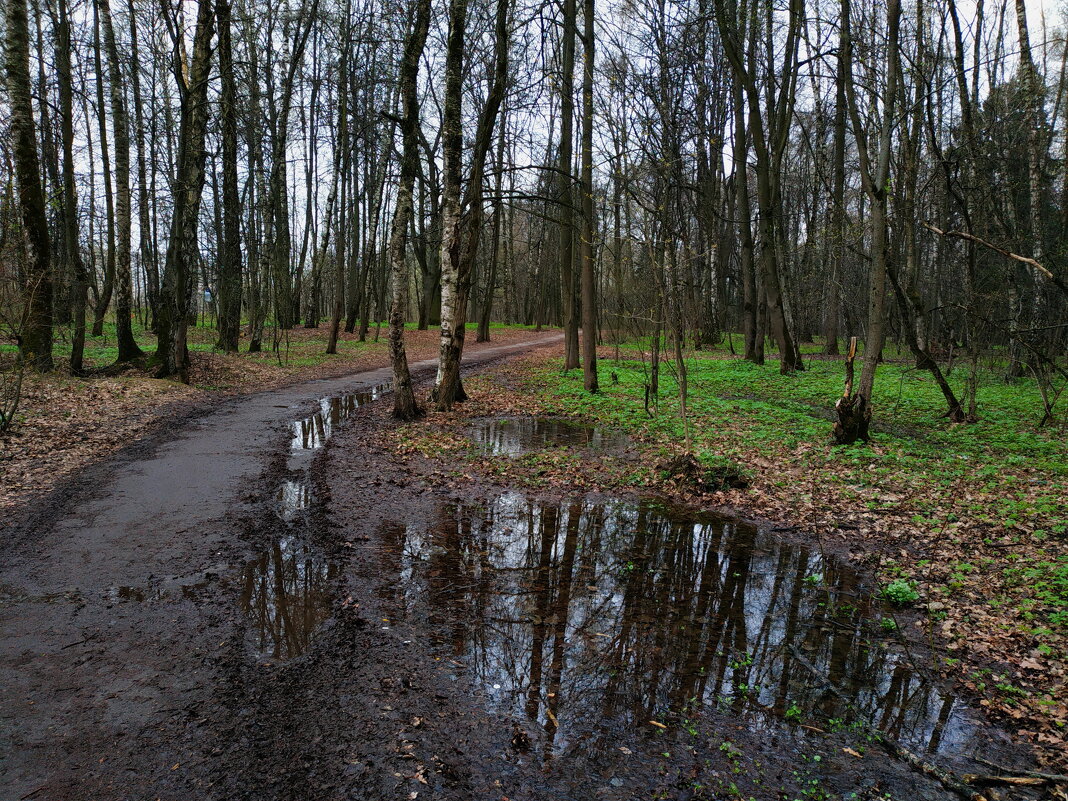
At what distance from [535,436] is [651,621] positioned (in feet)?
21.3

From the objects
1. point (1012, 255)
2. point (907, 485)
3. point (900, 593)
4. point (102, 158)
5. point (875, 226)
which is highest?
point (102, 158)

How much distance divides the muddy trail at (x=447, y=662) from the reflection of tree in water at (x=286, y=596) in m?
0.02

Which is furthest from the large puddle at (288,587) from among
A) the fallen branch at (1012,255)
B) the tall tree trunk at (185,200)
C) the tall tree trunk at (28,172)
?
the tall tree trunk at (185,200)

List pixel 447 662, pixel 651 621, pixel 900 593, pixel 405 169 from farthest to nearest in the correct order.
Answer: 1. pixel 405 169
2. pixel 900 593
3. pixel 651 621
4. pixel 447 662

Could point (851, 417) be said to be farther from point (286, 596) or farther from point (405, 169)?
point (405, 169)

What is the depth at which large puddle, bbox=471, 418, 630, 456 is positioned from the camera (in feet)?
33.7

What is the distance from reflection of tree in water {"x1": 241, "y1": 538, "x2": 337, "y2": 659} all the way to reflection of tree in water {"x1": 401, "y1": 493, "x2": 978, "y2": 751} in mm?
758

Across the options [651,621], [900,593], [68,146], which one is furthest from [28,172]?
[900,593]

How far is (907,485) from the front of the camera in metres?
7.68

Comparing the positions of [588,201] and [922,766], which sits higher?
[588,201]

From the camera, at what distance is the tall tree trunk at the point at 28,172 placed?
11625 millimetres

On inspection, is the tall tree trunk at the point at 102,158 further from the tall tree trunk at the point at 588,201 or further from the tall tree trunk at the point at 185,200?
the tall tree trunk at the point at 588,201

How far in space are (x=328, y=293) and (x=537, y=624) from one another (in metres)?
58.1

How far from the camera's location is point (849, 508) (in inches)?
285
